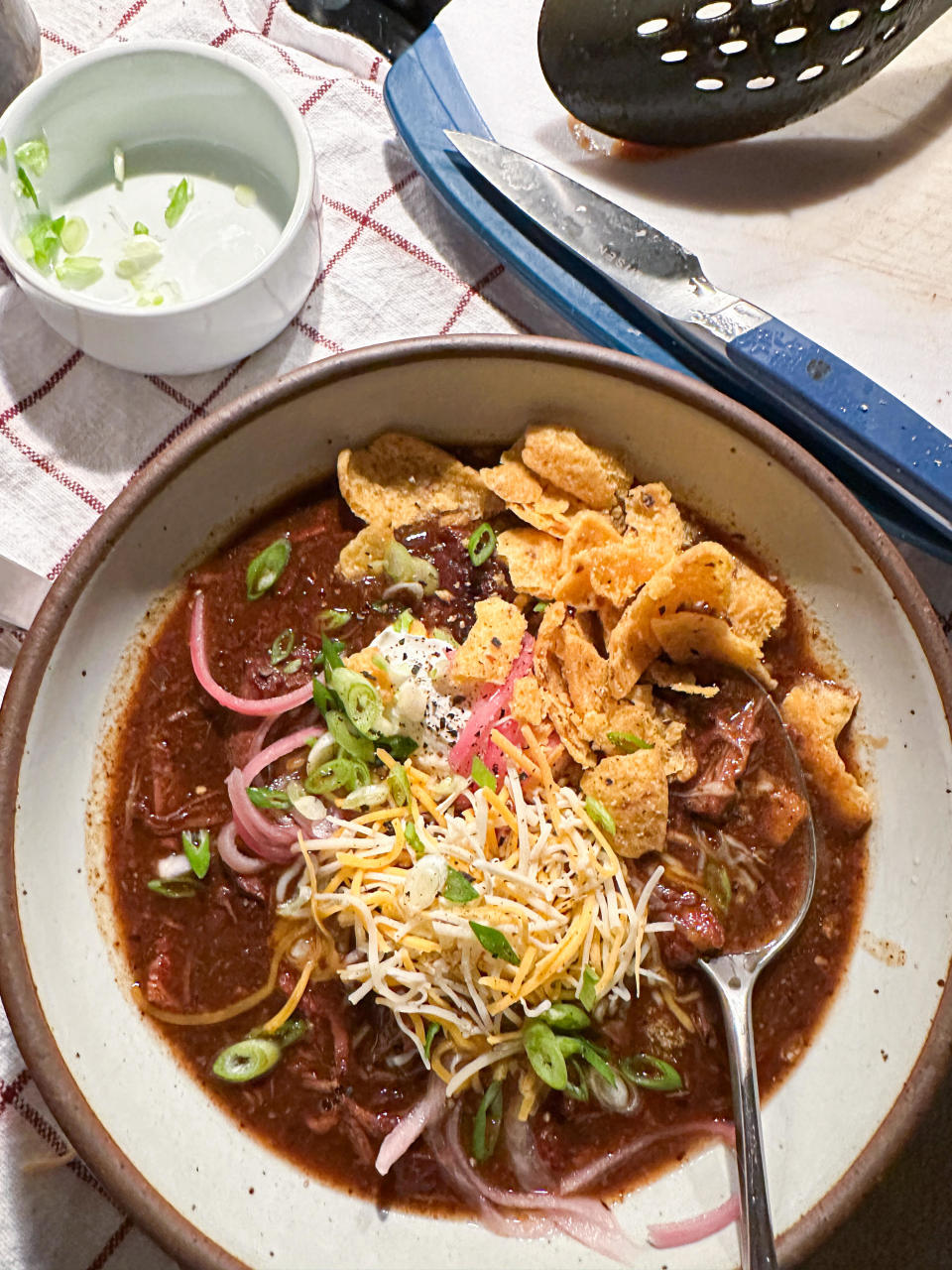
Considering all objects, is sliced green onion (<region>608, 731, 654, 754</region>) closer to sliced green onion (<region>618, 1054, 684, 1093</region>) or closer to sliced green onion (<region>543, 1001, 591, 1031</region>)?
sliced green onion (<region>543, 1001, 591, 1031</region>)

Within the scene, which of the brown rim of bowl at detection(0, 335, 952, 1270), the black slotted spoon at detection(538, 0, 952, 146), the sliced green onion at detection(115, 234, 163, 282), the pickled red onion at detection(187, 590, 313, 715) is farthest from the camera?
the sliced green onion at detection(115, 234, 163, 282)

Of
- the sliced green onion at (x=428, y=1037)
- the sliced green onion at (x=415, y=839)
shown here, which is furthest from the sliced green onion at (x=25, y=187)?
the sliced green onion at (x=428, y=1037)

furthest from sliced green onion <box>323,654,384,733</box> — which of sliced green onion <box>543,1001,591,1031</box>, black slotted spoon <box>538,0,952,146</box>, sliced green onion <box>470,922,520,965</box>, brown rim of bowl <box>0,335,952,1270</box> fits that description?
black slotted spoon <box>538,0,952,146</box>

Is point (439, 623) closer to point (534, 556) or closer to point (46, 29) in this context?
point (534, 556)

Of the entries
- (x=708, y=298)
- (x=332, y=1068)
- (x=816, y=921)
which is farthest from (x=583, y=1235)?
(x=708, y=298)

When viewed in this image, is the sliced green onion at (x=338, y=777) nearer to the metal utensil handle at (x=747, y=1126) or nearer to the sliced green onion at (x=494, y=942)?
the sliced green onion at (x=494, y=942)

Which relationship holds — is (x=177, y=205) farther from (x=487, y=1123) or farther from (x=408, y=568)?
(x=487, y=1123)
